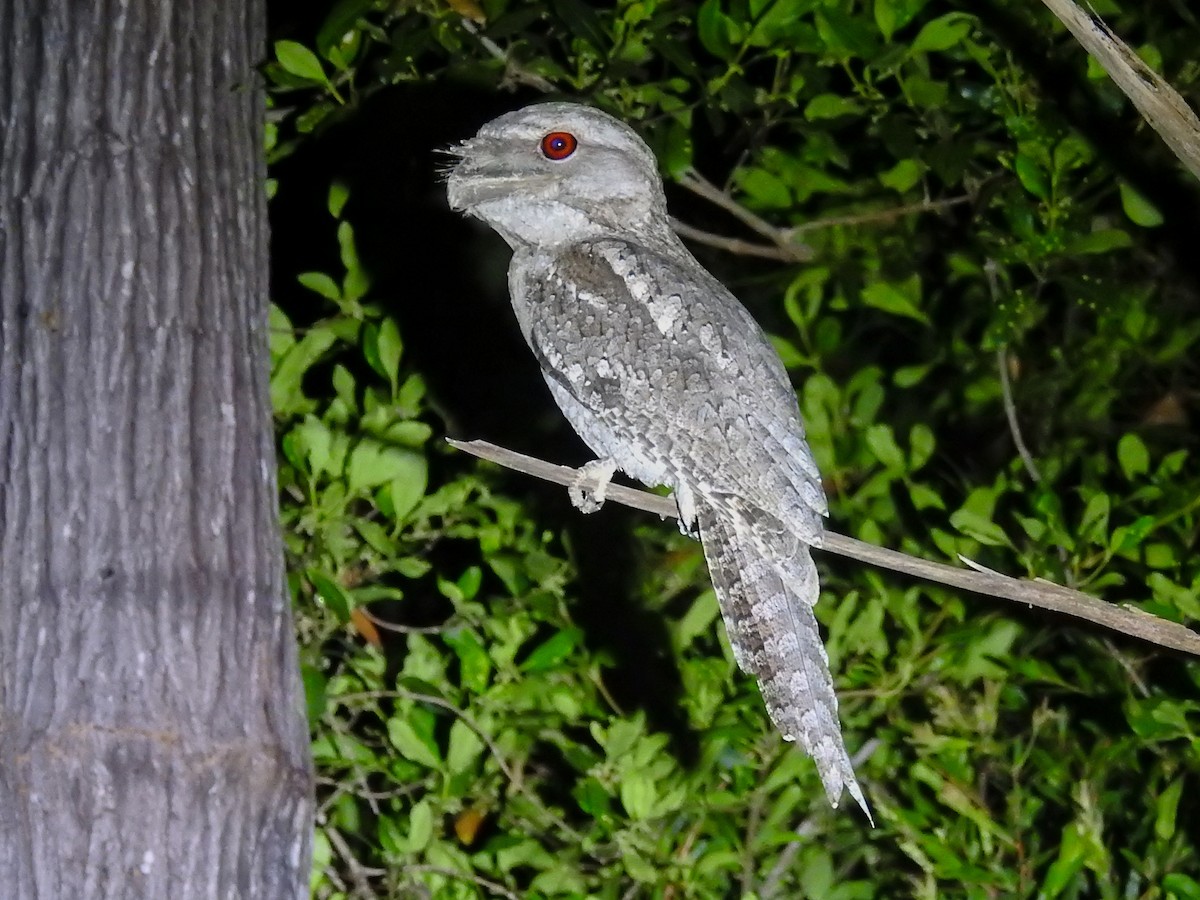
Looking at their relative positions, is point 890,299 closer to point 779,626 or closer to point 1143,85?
point 779,626

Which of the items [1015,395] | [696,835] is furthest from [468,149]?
[1015,395]

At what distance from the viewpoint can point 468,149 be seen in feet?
6.26

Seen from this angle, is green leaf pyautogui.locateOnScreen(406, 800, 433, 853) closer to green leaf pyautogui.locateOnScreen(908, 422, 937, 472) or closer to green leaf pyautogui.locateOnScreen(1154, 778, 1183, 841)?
green leaf pyautogui.locateOnScreen(908, 422, 937, 472)

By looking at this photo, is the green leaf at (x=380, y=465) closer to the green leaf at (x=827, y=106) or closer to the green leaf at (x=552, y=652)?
the green leaf at (x=552, y=652)

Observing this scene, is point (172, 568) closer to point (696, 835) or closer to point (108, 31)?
point (108, 31)

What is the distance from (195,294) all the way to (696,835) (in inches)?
54.1

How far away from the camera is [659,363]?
194 centimetres

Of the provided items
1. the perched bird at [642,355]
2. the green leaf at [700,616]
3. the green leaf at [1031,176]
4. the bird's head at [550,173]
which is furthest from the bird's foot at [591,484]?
the green leaf at [1031,176]

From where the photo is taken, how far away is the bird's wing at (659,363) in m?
1.88

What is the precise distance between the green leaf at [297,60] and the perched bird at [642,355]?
0.46 metres

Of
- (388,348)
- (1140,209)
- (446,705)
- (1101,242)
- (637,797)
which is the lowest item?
(446,705)

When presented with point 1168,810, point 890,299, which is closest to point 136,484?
point 890,299

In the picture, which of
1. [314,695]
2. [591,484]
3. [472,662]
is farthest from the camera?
[472,662]

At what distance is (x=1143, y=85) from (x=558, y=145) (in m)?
0.80
